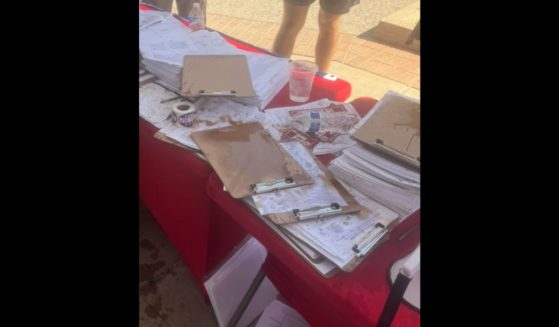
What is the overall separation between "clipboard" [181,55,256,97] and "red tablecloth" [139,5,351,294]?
132 millimetres

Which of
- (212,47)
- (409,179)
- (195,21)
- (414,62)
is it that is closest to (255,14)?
(414,62)

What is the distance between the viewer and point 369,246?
829 millimetres

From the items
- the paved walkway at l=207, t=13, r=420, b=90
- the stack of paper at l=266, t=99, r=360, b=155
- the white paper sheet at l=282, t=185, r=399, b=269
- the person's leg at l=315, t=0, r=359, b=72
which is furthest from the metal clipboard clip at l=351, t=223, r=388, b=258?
the paved walkway at l=207, t=13, r=420, b=90

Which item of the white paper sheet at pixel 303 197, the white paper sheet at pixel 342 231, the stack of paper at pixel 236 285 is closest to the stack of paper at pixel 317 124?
the white paper sheet at pixel 303 197

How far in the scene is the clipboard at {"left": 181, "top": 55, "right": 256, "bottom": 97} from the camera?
4.03 feet

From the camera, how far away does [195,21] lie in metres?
1.73

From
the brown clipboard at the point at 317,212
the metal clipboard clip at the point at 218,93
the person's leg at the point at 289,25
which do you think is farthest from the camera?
Answer: the person's leg at the point at 289,25

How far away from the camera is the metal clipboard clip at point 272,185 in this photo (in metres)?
0.93

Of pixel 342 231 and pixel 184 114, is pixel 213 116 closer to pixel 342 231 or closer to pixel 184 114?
pixel 184 114

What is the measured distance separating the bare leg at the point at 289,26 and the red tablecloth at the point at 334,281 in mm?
1438

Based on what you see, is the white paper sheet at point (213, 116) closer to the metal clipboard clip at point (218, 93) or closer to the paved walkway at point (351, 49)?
the metal clipboard clip at point (218, 93)
